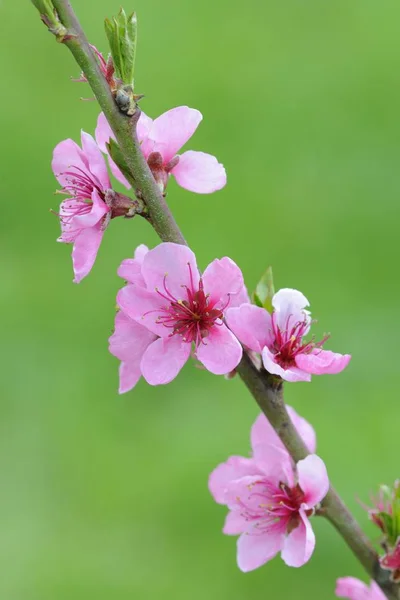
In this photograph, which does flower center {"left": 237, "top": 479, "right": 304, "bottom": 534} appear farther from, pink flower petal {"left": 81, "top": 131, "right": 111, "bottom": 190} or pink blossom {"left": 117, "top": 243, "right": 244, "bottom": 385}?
pink flower petal {"left": 81, "top": 131, "right": 111, "bottom": 190}

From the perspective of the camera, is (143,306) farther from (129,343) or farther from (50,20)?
(50,20)

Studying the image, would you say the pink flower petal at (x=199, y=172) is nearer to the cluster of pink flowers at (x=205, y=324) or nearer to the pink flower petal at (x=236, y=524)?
the cluster of pink flowers at (x=205, y=324)

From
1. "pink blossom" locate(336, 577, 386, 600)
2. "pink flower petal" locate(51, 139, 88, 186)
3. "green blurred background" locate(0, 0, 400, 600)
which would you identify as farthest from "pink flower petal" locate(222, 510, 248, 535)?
"green blurred background" locate(0, 0, 400, 600)

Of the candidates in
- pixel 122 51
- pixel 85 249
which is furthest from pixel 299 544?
pixel 122 51

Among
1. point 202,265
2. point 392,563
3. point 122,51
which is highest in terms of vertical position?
point 122,51

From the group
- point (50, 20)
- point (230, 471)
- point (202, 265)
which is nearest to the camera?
point (50, 20)

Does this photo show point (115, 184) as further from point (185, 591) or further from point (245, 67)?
point (185, 591)

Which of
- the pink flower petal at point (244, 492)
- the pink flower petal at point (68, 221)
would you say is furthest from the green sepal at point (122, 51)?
the pink flower petal at point (244, 492)

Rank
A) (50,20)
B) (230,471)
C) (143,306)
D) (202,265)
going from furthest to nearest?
1. (202,265)
2. (230,471)
3. (143,306)
4. (50,20)
